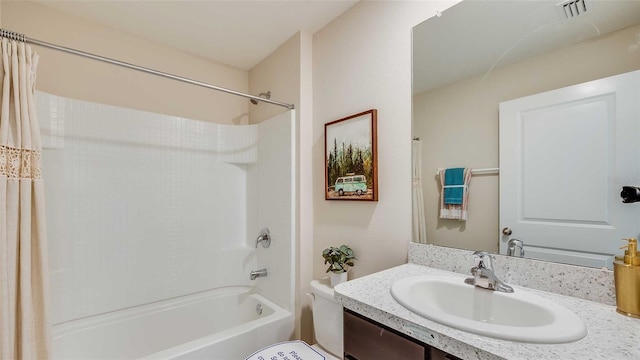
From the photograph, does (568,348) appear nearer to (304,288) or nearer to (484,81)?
(484,81)

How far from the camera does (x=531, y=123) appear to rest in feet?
3.34

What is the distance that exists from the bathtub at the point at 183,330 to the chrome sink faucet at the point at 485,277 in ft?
4.15

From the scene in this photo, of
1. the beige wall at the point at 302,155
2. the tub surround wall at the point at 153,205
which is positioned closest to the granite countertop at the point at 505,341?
the beige wall at the point at 302,155

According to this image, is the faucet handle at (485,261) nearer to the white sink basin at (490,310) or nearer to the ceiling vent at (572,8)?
the white sink basin at (490,310)

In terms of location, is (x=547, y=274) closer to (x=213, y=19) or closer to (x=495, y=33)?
(x=495, y=33)

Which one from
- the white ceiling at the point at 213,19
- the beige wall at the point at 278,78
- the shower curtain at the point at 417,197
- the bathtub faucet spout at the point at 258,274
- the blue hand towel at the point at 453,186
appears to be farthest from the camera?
the bathtub faucet spout at the point at 258,274

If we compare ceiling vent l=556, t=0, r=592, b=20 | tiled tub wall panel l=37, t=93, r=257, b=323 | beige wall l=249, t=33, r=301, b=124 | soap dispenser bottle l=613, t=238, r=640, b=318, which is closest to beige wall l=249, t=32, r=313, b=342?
beige wall l=249, t=33, r=301, b=124

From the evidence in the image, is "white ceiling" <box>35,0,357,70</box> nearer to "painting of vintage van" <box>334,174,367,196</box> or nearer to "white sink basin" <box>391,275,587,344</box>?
"painting of vintage van" <box>334,174,367,196</box>

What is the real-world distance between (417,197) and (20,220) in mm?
1749

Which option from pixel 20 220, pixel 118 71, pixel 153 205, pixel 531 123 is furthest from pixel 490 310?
pixel 118 71

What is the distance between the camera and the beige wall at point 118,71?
68.5 inches

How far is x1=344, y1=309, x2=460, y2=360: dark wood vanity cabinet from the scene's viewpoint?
728mm

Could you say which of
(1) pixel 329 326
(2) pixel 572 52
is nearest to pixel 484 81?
(2) pixel 572 52

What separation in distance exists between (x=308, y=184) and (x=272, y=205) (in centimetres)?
39
